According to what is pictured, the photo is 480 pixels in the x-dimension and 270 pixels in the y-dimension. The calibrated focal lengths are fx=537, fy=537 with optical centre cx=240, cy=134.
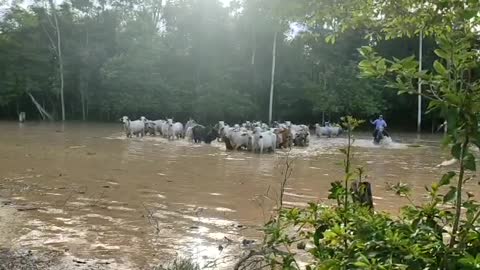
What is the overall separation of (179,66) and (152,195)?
3038 cm

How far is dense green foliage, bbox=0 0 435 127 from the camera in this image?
36.0 meters

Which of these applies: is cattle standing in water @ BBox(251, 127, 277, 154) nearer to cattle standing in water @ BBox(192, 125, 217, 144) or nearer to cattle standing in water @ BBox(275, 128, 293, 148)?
cattle standing in water @ BBox(275, 128, 293, 148)

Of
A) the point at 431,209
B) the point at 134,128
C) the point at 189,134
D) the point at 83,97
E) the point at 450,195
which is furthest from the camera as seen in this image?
the point at 83,97

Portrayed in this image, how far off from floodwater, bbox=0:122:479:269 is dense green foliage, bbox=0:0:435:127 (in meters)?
18.7

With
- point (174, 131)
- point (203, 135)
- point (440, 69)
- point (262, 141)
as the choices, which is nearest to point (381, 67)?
point (440, 69)

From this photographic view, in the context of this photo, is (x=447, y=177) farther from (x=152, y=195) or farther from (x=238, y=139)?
(x=238, y=139)

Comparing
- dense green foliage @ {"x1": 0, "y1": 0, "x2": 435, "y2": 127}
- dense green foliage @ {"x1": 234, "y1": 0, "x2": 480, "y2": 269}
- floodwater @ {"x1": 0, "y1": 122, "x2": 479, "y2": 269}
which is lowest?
floodwater @ {"x1": 0, "y1": 122, "x2": 479, "y2": 269}

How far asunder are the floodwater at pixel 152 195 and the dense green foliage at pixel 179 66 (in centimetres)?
1866

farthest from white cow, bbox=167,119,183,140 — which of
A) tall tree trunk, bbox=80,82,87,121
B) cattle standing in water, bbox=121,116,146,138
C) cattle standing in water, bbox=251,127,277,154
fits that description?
tall tree trunk, bbox=80,82,87,121

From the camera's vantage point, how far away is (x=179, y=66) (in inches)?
A: 1523

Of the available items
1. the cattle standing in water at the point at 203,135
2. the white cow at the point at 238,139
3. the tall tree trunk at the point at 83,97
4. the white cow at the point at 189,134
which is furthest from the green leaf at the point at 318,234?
the tall tree trunk at the point at 83,97

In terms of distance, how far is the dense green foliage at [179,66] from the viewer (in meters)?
36.0

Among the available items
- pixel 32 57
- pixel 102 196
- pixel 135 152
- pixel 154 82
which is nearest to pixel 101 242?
pixel 102 196

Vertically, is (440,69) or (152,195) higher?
(440,69)
